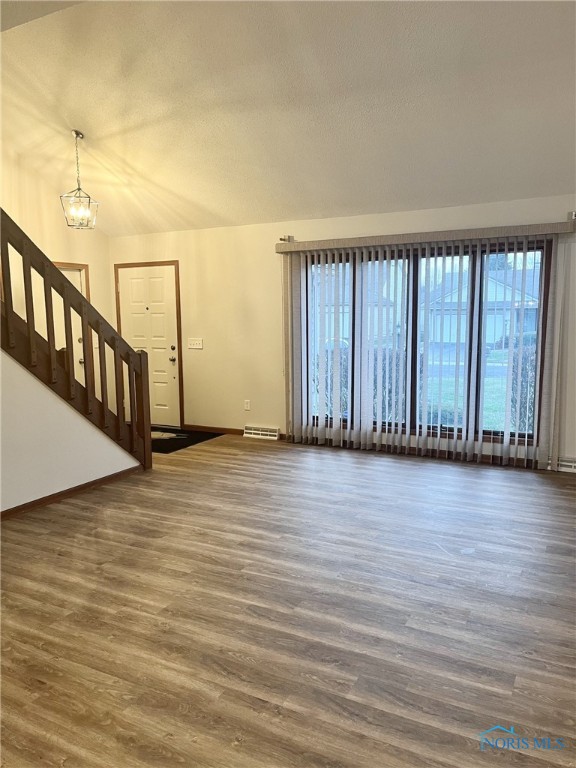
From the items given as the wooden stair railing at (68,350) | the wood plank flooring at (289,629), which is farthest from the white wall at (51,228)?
the wood plank flooring at (289,629)

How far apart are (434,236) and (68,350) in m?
3.44

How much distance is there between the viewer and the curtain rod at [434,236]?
4512 mm

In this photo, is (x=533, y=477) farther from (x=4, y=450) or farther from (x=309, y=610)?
(x=4, y=450)

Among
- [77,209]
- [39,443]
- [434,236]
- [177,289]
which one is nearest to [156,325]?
[177,289]

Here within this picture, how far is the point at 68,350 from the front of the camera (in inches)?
165

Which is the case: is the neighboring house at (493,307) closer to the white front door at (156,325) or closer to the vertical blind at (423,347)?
the vertical blind at (423,347)

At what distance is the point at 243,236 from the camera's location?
6.12 meters

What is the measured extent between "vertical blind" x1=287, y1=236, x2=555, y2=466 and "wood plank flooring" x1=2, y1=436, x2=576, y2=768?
1063 millimetres

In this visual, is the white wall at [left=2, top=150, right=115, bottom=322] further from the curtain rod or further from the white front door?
the curtain rod

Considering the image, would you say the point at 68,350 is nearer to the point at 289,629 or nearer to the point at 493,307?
the point at 289,629

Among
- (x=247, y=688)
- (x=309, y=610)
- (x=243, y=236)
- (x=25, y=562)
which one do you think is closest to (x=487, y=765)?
(x=247, y=688)

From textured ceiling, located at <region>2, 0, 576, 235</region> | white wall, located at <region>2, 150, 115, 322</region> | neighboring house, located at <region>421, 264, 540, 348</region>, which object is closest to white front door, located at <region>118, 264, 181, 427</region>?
white wall, located at <region>2, 150, 115, 322</region>

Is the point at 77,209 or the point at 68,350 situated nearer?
the point at 68,350

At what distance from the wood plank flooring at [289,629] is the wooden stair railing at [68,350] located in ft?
2.55
